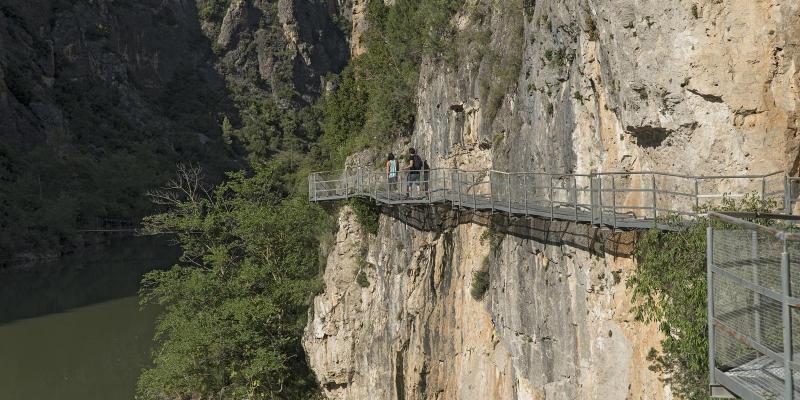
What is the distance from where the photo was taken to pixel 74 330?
41.7m

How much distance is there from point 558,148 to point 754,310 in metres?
8.83

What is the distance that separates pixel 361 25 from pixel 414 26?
12074mm

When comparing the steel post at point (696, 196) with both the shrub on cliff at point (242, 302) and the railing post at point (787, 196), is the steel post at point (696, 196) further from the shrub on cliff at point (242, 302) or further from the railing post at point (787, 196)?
the shrub on cliff at point (242, 302)

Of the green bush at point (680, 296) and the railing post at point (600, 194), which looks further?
the railing post at point (600, 194)

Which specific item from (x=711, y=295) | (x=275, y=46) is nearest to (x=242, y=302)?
(x=711, y=295)

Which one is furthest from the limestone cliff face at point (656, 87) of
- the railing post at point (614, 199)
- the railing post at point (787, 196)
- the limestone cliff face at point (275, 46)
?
the limestone cliff face at point (275, 46)

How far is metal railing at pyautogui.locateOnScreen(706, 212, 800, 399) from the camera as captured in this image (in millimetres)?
5477

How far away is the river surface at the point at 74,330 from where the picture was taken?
33.7 meters

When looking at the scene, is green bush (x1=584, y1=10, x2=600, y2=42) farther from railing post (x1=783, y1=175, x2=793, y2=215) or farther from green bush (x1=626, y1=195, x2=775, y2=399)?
railing post (x1=783, y1=175, x2=793, y2=215)

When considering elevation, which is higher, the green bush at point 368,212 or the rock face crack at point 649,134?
the rock face crack at point 649,134

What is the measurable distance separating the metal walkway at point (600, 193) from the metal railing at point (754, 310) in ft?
11.1

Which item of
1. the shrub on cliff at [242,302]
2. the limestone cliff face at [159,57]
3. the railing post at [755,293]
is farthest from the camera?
the limestone cliff face at [159,57]

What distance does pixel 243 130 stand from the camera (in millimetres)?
114938

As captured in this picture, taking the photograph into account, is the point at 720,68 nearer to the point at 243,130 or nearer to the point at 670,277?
the point at 670,277
